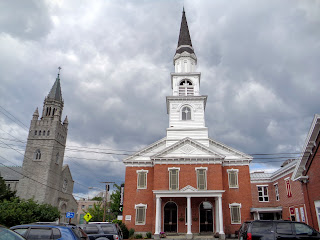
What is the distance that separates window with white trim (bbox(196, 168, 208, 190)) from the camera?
27.9m

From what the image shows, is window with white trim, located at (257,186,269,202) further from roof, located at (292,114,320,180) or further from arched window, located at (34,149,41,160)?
arched window, located at (34,149,41,160)

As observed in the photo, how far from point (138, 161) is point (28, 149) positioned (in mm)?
37051

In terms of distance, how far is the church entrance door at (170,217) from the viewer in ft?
91.7

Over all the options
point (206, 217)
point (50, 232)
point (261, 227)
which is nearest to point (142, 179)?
point (206, 217)

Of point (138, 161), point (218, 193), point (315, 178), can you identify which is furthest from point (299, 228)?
point (138, 161)

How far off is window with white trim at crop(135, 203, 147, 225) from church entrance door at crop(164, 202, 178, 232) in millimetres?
2357

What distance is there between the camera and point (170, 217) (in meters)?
28.2

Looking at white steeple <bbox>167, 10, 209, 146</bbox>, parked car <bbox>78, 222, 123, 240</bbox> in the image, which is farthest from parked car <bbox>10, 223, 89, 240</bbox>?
white steeple <bbox>167, 10, 209, 146</bbox>

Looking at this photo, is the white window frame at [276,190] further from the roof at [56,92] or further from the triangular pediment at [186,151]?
the roof at [56,92]

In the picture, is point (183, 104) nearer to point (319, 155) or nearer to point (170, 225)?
point (170, 225)

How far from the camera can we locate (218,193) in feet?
86.6

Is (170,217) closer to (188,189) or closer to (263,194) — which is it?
(188,189)

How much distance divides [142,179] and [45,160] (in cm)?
3380

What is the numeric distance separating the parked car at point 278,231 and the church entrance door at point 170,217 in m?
17.0
